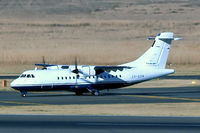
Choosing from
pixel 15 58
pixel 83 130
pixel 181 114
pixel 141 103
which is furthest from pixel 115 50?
pixel 83 130

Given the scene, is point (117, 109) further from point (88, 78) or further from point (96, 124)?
point (88, 78)

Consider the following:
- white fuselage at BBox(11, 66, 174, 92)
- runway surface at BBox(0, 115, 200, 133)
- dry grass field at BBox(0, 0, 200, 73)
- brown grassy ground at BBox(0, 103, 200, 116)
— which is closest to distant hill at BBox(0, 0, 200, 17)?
dry grass field at BBox(0, 0, 200, 73)

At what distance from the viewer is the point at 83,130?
73.4 ft

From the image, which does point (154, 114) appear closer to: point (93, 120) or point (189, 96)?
point (93, 120)

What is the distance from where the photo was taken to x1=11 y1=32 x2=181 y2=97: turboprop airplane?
42.2 metres

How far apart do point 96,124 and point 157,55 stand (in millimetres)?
20754

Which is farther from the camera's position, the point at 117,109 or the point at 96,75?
the point at 96,75

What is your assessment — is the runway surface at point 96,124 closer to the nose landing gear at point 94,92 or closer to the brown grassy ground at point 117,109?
the brown grassy ground at point 117,109

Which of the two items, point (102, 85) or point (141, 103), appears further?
point (102, 85)

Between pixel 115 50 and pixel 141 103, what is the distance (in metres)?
61.3

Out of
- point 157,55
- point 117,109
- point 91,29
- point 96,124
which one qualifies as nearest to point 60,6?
point 91,29

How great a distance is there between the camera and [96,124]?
79.3 feet

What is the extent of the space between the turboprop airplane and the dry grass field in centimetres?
3782

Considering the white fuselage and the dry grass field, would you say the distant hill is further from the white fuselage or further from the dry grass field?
the white fuselage
